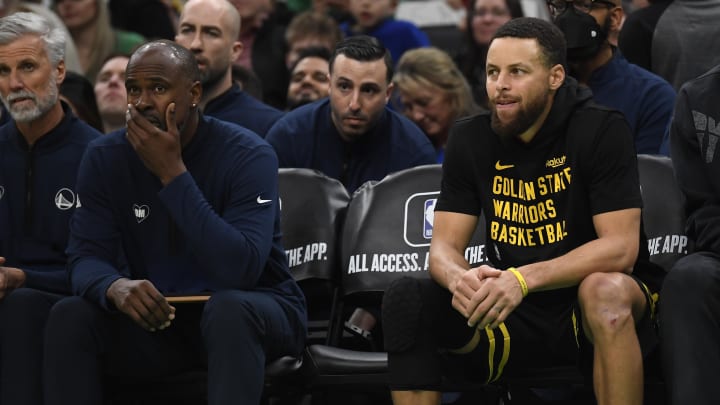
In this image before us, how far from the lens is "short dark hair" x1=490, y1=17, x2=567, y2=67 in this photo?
15.3 feet

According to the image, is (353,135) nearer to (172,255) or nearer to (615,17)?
(615,17)

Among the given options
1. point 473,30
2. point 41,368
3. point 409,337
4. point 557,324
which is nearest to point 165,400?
point 41,368

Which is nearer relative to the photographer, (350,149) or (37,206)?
(37,206)

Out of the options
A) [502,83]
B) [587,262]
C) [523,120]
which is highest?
[502,83]

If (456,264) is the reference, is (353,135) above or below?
below

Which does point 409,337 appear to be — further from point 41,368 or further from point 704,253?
point 41,368

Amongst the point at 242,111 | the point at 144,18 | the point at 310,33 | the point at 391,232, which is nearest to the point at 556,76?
the point at 391,232

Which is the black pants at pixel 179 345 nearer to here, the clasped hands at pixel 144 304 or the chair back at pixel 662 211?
the clasped hands at pixel 144 304

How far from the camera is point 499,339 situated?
4.48 meters

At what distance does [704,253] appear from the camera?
4.62 meters

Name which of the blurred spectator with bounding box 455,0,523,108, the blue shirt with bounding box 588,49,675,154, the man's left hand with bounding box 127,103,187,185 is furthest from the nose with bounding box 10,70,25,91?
the blurred spectator with bounding box 455,0,523,108

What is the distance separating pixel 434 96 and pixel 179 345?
2.68 metres

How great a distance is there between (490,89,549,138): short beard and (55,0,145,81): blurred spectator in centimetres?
421

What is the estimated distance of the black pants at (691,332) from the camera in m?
4.28
